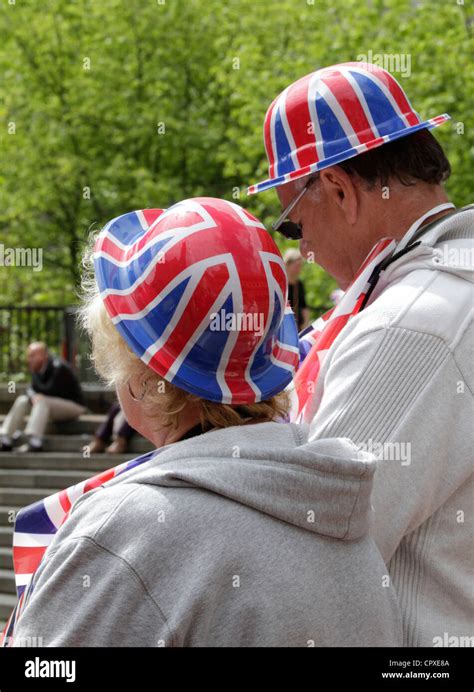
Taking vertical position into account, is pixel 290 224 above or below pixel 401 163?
below

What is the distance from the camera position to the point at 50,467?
13023 millimetres

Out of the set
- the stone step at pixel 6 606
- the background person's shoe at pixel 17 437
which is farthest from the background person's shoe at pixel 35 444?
the stone step at pixel 6 606

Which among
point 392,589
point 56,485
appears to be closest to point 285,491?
point 392,589

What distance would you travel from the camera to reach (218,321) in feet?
5.35

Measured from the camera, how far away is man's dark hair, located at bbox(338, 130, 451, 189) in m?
2.28

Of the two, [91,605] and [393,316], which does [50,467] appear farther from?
[91,605]

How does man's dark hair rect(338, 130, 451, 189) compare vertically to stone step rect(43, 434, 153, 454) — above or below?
above

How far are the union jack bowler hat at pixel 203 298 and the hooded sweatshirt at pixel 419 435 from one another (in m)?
0.22

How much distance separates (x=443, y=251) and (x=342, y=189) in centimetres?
34

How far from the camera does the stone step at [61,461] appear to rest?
40.5 feet

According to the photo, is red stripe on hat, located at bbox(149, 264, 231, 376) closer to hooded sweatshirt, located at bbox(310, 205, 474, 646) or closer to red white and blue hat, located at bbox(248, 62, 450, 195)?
hooded sweatshirt, located at bbox(310, 205, 474, 646)

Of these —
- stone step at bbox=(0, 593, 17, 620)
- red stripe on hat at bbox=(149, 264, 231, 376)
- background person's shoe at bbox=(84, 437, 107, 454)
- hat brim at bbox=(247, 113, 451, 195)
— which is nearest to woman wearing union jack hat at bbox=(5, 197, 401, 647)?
red stripe on hat at bbox=(149, 264, 231, 376)

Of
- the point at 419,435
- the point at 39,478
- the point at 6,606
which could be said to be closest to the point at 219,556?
the point at 419,435
